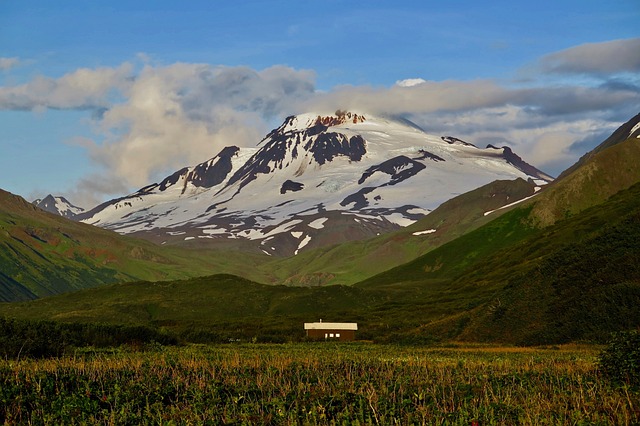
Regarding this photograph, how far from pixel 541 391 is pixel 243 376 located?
16.6m

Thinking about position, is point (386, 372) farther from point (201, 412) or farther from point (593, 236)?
point (593, 236)

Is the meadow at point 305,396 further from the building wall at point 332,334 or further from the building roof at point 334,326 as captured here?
the building roof at point 334,326

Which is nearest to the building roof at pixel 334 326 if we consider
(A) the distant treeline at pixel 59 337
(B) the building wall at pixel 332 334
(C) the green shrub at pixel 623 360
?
(B) the building wall at pixel 332 334

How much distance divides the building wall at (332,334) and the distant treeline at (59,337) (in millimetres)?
36645

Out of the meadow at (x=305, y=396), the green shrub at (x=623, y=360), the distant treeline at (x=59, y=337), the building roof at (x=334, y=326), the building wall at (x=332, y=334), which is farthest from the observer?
the building roof at (x=334, y=326)

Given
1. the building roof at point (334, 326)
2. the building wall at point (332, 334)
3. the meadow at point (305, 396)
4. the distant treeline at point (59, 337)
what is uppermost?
the distant treeline at point (59, 337)

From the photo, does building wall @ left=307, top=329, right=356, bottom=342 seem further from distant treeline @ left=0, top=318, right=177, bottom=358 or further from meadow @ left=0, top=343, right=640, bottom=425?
meadow @ left=0, top=343, right=640, bottom=425

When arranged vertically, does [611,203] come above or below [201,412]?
above

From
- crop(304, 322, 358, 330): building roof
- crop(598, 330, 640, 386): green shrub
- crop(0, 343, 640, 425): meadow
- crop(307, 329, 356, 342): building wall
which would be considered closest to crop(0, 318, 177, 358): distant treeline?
crop(0, 343, 640, 425): meadow

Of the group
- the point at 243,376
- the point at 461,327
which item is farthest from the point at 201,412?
the point at 461,327

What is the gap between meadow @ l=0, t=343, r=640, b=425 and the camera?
31047 millimetres

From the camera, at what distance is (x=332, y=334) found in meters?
128

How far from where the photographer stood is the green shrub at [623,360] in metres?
41.9

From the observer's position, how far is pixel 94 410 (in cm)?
3300
